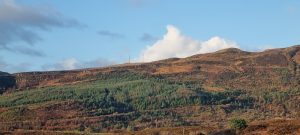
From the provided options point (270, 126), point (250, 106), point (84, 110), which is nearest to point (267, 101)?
point (250, 106)

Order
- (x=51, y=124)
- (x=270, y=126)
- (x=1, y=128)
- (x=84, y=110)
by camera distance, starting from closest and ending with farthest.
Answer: (x=270, y=126)
(x=1, y=128)
(x=51, y=124)
(x=84, y=110)

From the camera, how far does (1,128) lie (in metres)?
160

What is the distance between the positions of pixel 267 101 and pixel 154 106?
38.3 metres

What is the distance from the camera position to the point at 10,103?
198250 mm

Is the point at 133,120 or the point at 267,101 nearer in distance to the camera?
the point at 133,120

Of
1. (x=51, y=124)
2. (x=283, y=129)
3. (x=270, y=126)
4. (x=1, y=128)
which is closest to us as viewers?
(x=283, y=129)

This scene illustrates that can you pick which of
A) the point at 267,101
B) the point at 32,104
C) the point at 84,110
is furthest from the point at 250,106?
the point at 32,104

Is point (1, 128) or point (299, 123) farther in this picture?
point (1, 128)

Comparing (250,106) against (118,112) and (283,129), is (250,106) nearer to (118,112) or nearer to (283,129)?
(118,112)

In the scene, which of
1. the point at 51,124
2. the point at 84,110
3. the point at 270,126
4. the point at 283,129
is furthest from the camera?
the point at 84,110

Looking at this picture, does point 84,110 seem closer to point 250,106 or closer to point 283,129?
point 250,106

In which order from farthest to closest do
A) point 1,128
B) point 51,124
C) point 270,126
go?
point 51,124, point 1,128, point 270,126

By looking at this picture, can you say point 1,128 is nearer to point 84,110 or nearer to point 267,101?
point 84,110

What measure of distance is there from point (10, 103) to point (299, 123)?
128256 mm
